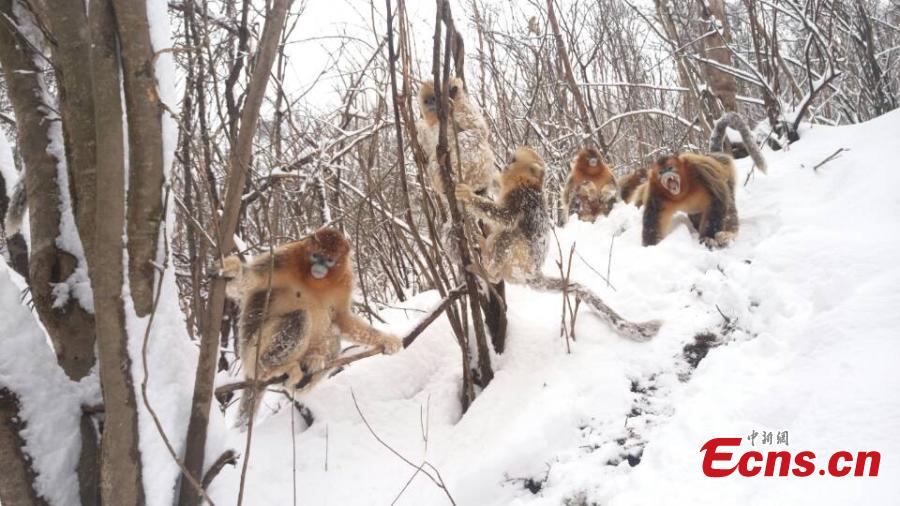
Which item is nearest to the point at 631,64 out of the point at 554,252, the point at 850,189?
the point at 554,252

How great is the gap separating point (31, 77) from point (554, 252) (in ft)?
13.0

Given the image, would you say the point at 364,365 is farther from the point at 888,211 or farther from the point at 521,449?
the point at 888,211

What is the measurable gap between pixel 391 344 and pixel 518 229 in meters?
1.20

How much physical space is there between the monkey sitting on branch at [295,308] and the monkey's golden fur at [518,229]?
3.16ft

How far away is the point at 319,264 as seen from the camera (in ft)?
9.82

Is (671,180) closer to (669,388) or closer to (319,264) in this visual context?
(669,388)

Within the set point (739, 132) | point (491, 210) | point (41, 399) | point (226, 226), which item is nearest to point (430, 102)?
point (491, 210)

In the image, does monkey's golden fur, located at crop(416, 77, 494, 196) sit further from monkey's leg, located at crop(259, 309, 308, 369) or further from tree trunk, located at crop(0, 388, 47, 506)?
tree trunk, located at crop(0, 388, 47, 506)

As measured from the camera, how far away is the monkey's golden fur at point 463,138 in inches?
127

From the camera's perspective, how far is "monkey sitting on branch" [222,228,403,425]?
293 cm

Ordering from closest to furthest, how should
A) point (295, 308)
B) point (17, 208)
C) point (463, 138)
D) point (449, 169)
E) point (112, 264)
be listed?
point (112, 264) → point (17, 208) → point (449, 169) → point (295, 308) → point (463, 138)

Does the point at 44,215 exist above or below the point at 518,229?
above

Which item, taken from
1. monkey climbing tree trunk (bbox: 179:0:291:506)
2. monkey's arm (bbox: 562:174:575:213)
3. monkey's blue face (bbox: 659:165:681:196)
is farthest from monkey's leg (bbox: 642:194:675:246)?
monkey climbing tree trunk (bbox: 179:0:291:506)

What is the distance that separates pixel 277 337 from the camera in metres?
2.95
